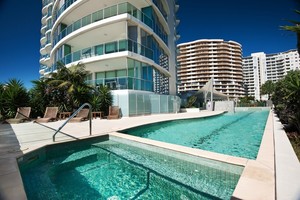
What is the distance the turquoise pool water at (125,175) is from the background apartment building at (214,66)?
92275mm

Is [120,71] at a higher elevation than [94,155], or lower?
higher

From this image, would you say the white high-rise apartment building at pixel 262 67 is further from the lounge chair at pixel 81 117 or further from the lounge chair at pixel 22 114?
the lounge chair at pixel 22 114

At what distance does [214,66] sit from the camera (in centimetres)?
9631

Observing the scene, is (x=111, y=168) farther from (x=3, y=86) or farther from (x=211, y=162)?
(x=3, y=86)

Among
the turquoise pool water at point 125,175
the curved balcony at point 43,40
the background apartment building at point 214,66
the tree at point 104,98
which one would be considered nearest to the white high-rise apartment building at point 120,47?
the tree at point 104,98

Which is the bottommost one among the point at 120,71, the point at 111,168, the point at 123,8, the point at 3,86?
the point at 111,168

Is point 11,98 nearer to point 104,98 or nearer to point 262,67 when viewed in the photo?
point 104,98

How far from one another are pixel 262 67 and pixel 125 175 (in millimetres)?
152967

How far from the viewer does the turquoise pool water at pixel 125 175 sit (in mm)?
2934

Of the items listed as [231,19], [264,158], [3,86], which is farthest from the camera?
[231,19]

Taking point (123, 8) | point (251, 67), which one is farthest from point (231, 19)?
point (251, 67)

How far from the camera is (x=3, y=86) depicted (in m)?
13.4

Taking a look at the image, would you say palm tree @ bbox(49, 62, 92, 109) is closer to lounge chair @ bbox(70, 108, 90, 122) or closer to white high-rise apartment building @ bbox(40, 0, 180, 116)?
lounge chair @ bbox(70, 108, 90, 122)

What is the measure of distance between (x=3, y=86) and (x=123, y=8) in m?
12.0
